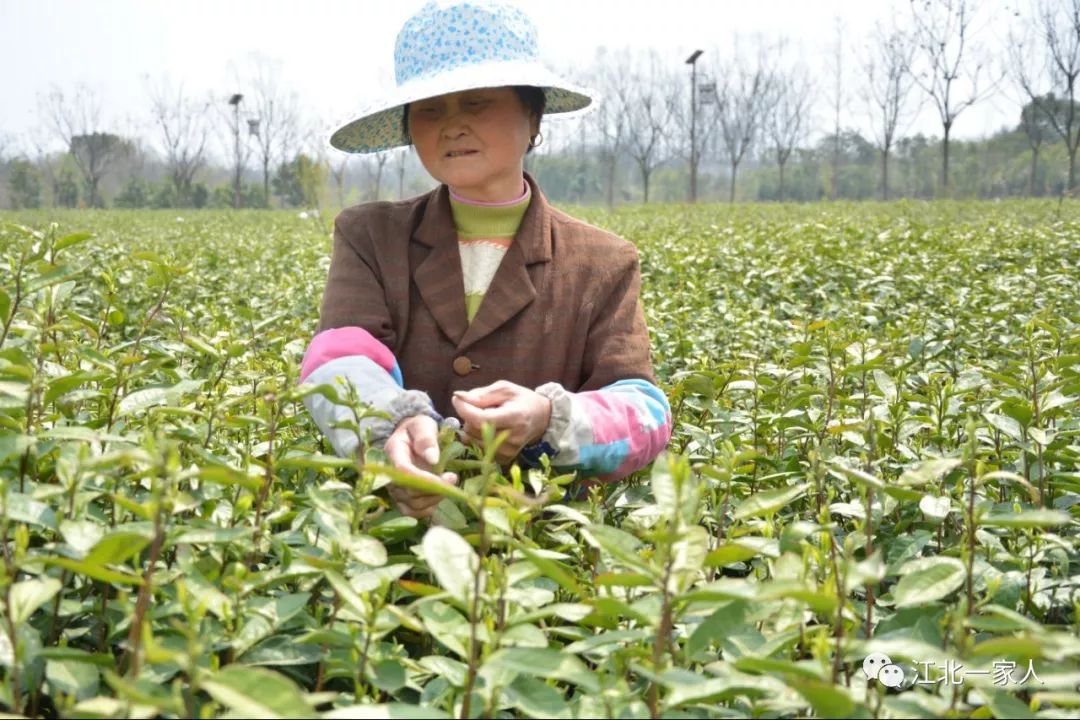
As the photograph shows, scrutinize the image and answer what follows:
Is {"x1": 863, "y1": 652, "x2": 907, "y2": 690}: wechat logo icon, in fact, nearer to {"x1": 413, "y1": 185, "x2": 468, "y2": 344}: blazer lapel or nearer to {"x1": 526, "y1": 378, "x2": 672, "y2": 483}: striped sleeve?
{"x1": 526, "y1": 378, "x2": 672, "y2": 483}: striped sleeve

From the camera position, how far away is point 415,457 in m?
1.25

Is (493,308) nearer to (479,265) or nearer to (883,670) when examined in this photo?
(479,265)

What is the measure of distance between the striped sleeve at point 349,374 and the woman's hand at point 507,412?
88mm

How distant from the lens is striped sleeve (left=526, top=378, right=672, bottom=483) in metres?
1.36

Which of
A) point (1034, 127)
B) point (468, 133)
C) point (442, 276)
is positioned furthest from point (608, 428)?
point (1034, 127)

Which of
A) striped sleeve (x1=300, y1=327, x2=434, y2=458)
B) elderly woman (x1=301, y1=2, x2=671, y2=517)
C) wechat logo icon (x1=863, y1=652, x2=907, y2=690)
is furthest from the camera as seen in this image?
elderly woman (x1=301, y1=2, x2=671, y2=517)

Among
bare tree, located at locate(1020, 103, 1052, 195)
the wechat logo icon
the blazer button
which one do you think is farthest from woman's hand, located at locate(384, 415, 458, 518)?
bare tree, located at locate(1020, 103, 1052, 195)

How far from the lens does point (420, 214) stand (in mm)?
1750

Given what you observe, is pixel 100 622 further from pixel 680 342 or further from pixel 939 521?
pixel 680 342

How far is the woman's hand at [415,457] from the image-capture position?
1162 millimetres

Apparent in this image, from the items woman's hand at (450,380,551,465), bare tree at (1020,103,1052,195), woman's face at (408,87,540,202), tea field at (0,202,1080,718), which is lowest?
tea field at (0,202,1080,718)

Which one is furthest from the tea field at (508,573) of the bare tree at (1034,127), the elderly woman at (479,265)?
the bare tree at (1034,127)

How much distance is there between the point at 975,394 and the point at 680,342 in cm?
78

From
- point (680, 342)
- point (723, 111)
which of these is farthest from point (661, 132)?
point (680, 342)
